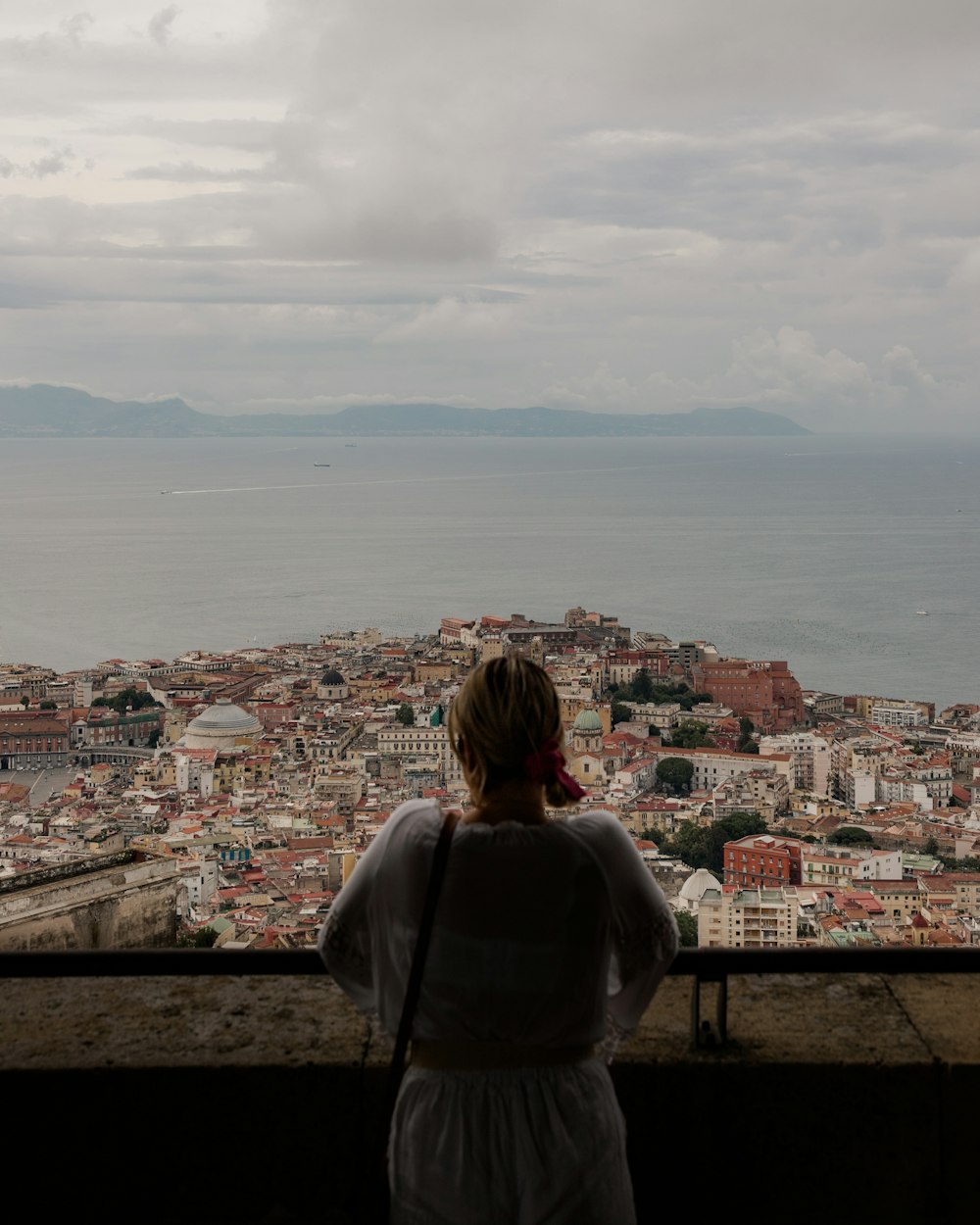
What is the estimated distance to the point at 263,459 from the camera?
289 ft

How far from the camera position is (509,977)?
80cm

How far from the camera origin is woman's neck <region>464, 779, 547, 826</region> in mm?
818

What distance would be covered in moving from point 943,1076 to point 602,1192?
0.36 metres

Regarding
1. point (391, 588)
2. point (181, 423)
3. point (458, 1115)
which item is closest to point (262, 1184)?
point (458, 1115)

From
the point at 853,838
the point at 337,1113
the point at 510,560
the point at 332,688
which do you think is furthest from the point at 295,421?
the point at 337,1113

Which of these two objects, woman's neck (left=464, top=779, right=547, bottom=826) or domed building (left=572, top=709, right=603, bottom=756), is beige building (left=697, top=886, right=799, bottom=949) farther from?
domed building (left=572, top=709, right=603, bottom=756)

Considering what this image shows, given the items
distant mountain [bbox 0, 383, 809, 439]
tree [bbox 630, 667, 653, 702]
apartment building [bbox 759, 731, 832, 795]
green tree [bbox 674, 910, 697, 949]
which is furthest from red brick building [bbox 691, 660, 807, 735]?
distant mountain [bbox 0, 383, 809, 439]

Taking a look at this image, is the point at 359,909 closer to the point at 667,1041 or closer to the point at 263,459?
the point at 667,1041

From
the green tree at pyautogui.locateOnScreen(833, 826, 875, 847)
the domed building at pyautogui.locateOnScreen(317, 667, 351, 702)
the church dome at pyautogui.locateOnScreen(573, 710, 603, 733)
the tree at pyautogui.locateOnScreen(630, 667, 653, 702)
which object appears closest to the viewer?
the green tree at pyautogui.locateOnScreen(833, 826, 875, 847)

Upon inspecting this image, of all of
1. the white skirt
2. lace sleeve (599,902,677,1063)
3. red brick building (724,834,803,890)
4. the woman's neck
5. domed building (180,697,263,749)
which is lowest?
domed building (180,697,263,749)

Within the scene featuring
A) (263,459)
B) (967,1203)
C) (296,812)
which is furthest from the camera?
(263,459)

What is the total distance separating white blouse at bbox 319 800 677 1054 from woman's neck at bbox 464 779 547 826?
0.04ft

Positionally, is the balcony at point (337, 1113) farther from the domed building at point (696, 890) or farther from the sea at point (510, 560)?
the sea at point (510, 560)

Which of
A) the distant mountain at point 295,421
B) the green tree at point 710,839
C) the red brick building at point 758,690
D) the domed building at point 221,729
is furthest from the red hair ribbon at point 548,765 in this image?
the distant mountain at point 295,421
